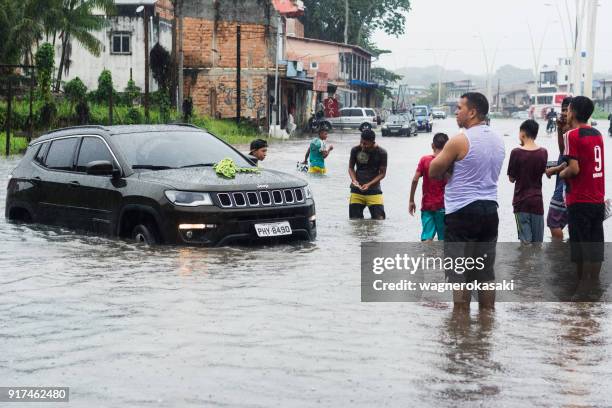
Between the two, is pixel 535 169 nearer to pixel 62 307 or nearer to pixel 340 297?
pixel 340 297

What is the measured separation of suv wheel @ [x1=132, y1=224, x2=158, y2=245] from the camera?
11.0 m

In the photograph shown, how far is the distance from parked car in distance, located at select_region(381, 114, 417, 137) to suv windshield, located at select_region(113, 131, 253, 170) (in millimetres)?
47369

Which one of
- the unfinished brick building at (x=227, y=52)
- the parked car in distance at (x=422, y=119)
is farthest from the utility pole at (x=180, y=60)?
the parked car in distance at (x=422, y=119)

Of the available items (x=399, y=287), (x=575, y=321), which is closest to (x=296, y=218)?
(x=399, y=287)

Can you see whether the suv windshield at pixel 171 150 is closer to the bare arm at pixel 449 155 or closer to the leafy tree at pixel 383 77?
the bare arm at pixel 449 155

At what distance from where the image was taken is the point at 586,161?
8766 mm

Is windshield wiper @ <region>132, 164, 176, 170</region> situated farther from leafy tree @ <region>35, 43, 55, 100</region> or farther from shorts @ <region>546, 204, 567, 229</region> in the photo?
leafy tree @ <region>35, 43, 55, 100</region>

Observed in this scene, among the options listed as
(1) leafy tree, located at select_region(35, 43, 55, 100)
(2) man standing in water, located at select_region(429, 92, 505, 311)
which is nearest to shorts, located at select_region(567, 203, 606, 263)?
(2) man standing in water, located at select_region(429, 92, 505, 311)

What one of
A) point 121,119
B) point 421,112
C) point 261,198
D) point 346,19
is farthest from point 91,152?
point 346,19

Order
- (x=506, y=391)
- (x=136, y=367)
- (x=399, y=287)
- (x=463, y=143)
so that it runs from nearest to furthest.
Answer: (x=506, y=391) → (x=136, y=367) → (x=463, y=143) → (x=399, y=287)

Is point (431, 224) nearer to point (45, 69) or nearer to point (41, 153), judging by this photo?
point (41, 153)

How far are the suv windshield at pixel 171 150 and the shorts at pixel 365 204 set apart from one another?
2208mm

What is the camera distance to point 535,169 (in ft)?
34.6

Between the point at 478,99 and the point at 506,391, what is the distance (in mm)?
2553
